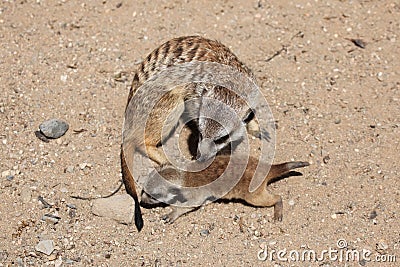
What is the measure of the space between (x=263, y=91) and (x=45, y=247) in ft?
5.80

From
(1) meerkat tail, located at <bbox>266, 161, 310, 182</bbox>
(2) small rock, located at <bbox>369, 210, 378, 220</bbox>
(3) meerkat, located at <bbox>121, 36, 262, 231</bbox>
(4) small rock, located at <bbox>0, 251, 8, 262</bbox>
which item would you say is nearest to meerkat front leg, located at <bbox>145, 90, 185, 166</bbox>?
(3) meerkat, located at <bbox>121, 36, 262, 231</bbox>

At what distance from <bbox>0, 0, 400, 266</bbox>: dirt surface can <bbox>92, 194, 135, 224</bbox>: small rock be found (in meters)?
0.04

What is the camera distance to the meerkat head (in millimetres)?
3109

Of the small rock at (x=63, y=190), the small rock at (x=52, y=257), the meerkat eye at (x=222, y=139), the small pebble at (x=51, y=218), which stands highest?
the meerkat eye at (x=222, y=139)

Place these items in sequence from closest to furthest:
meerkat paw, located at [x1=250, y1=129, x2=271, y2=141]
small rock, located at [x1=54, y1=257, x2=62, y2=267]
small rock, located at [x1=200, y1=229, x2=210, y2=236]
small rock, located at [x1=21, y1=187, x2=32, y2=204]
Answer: small rock, located at [x1=54, y1=257, x2=62, y2=267], small rock, located at [x1=200, y1=229, x2=210, y2=236], small rock, located at [x1=21, y1=187, x2=32, y2=204], meerkat paw, located at [x1=250, y1=129, x2=271, y2=141]

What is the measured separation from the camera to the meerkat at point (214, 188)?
10.1 feet

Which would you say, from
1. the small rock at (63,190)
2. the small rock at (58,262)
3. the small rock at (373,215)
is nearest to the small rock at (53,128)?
the small rock at (63,190)

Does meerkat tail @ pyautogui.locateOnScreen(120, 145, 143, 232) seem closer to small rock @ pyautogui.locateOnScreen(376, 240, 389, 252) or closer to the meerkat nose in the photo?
the meerkat nose

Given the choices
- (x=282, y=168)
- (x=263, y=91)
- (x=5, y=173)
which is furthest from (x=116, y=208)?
(x=263, y=91)

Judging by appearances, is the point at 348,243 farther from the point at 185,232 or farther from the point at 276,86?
the point at 276,86

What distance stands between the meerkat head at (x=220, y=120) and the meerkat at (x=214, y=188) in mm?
98

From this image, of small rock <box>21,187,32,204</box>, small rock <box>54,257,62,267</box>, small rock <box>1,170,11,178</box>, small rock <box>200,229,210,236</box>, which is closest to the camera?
small rock <box>54,257,62,267</box>

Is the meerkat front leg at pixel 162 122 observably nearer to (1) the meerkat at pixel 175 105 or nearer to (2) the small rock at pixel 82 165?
(1) the meerkat at pixel 175 105

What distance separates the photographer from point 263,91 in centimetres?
373
